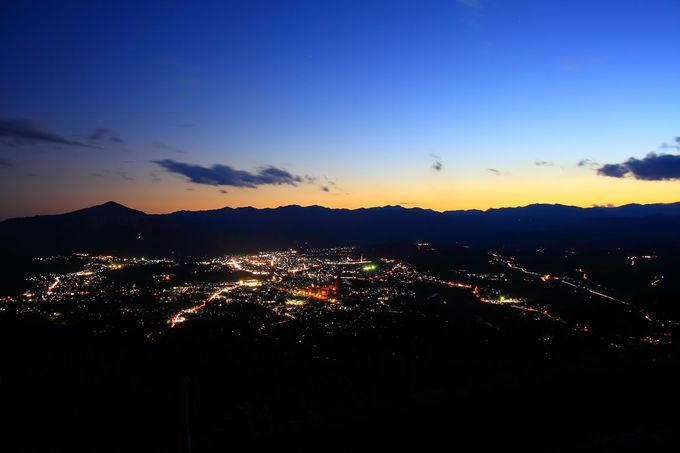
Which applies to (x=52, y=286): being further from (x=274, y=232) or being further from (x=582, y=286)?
(x=274, y=232)

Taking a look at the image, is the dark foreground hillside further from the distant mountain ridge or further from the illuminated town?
the distant mountain ridge

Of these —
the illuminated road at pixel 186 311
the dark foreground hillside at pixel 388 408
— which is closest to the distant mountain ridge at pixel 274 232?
the illuminated road at pixel 186 311

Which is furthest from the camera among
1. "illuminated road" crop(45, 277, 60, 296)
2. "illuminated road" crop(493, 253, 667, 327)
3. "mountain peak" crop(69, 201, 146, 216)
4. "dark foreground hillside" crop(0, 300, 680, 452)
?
"mountain peak" crop(69, 201, 146, 216)

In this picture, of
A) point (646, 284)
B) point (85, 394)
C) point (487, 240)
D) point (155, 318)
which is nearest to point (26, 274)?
point (155, 318)

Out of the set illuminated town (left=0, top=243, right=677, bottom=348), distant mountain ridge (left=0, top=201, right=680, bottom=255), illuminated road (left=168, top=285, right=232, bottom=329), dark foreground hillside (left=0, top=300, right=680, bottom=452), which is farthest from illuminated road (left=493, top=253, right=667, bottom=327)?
illuminated road (left=168, top=285, right=232, bottom=329)

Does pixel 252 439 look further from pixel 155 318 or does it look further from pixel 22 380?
pixel 155 318

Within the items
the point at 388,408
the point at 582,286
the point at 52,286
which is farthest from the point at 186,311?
the point at 582,286

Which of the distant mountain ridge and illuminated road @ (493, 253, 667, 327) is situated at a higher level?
the distant mountain ridge

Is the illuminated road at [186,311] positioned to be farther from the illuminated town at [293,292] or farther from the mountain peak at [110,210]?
the mountain peak at [110,210]
